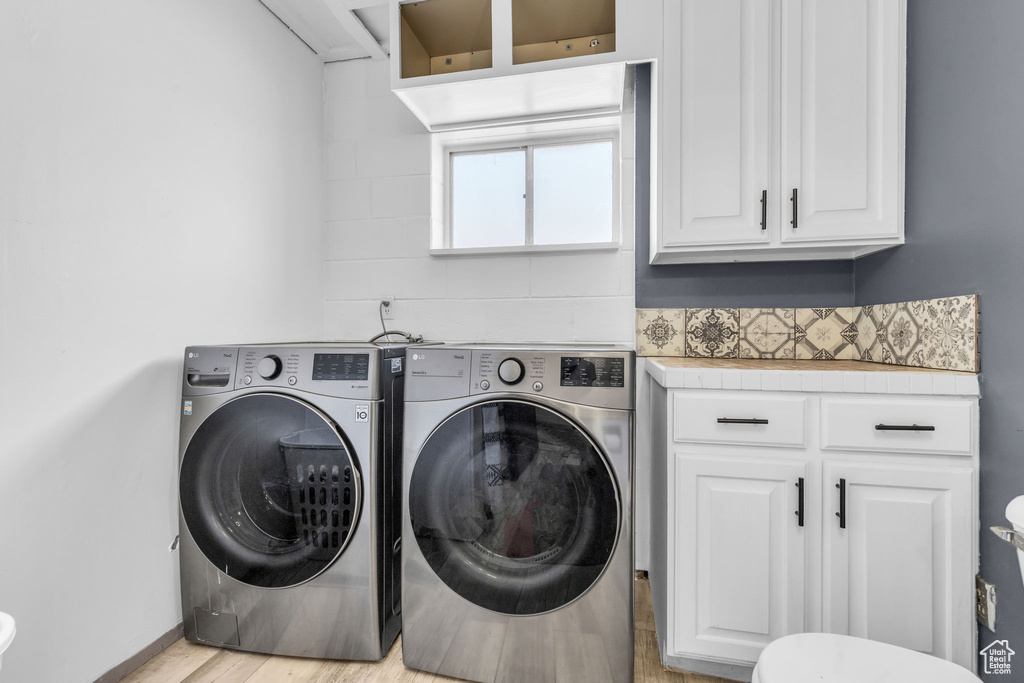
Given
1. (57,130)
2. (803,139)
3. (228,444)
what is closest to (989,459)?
(803,139)

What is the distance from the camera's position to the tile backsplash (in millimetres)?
1608

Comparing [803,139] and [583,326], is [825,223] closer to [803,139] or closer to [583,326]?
[803,139]

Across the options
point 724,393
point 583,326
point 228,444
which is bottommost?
point 228,444

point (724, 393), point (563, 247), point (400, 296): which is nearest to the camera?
point (724, 393)

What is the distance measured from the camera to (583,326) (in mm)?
2148

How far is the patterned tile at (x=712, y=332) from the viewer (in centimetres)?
199

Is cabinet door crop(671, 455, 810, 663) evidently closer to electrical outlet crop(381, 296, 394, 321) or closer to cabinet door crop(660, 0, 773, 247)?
cabinet door crop(660, 0, 773, 247)

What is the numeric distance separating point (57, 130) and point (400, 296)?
1.28 m

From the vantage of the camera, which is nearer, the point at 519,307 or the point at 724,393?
the point at 724,393

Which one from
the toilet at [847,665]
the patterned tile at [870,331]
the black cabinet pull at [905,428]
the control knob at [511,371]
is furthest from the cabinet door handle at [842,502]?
the control knob at [511,371]

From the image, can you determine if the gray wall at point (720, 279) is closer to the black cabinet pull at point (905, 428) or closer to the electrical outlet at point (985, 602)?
the black cabinet pull at point (905, 428)

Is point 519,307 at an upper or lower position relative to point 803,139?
lower

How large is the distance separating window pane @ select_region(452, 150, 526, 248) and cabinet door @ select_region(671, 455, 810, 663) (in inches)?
53.4

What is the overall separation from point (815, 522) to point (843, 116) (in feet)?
4.07
